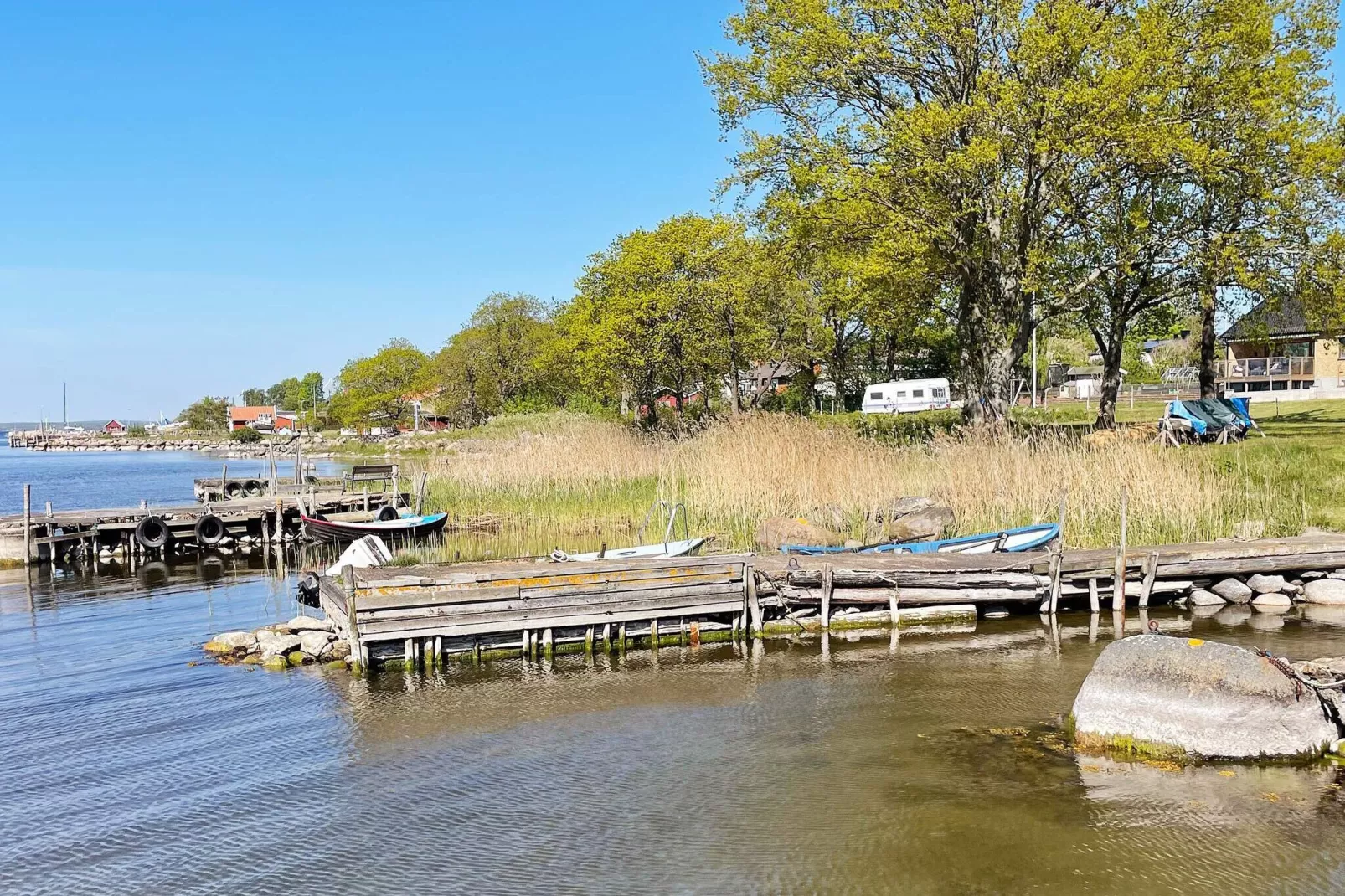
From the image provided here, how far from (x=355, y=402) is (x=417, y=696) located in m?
99.3

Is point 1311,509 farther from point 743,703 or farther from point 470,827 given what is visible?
point 470,827

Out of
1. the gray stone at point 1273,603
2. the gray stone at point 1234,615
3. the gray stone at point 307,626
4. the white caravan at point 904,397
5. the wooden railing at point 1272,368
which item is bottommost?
the gray stone at point 1234,615

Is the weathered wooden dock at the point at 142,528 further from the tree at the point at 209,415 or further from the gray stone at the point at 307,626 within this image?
the tree at the point at 209,415

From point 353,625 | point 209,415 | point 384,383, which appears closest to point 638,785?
point 353,625

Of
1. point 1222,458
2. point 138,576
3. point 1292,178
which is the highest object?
point 1292,178

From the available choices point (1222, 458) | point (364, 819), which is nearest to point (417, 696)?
point (364, 819)

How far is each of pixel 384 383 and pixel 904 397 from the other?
218 feet

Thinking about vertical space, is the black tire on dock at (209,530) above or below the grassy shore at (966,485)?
below

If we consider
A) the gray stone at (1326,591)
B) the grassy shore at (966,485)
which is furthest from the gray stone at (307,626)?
the gray stone at (1326,591)

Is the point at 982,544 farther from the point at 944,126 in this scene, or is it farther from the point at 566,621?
the point at 944,126

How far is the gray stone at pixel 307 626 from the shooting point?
14797 millimetres

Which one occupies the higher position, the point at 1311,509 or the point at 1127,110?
the point at 1127,110

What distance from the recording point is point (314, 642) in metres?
14.1

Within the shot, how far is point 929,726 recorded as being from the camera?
10539mm
